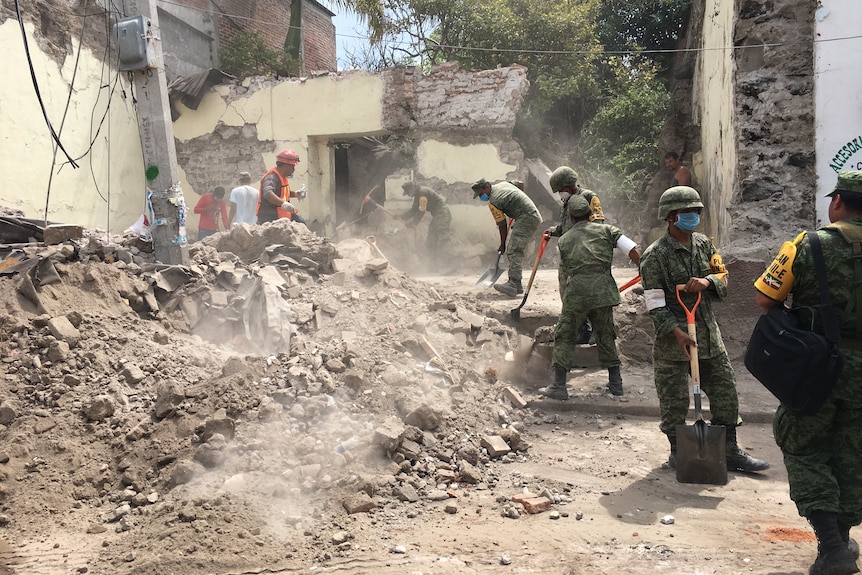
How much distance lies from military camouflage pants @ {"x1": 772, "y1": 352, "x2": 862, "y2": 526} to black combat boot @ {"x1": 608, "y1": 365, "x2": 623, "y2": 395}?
2.79m

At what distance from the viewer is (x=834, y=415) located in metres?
2.79

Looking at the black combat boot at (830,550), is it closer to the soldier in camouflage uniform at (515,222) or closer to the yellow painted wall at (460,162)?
the soldier in camouflage uniform at (515,222)

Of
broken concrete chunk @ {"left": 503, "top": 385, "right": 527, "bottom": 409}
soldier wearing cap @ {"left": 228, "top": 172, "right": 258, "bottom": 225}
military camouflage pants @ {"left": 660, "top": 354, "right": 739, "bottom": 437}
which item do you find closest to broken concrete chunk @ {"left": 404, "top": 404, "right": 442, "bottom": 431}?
broken concrete chunk @ {"left": 503, "top": 385, "right": 527, "bottom": 409}

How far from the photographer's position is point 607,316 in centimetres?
566

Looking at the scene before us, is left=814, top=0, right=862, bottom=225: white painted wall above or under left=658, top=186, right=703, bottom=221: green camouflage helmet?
above

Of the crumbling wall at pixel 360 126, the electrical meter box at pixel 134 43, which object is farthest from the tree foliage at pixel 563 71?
the electrical meter box at pixel 134 43

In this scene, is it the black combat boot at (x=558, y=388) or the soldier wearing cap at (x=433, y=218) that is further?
the soldier wearing cap at (x=433, y=218)

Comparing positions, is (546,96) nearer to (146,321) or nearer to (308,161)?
(308,161)

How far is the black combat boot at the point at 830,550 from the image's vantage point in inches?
105

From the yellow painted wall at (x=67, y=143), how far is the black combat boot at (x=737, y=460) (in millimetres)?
8696

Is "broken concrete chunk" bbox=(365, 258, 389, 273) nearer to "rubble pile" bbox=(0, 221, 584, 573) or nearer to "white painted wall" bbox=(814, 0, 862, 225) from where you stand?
"rubble pile" bbox=(0, 221, 584, 573)

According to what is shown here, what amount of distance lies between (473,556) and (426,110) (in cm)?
1013

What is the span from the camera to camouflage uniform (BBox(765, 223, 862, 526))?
273cm

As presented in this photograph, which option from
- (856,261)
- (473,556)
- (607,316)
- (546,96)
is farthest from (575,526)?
(546,96)
